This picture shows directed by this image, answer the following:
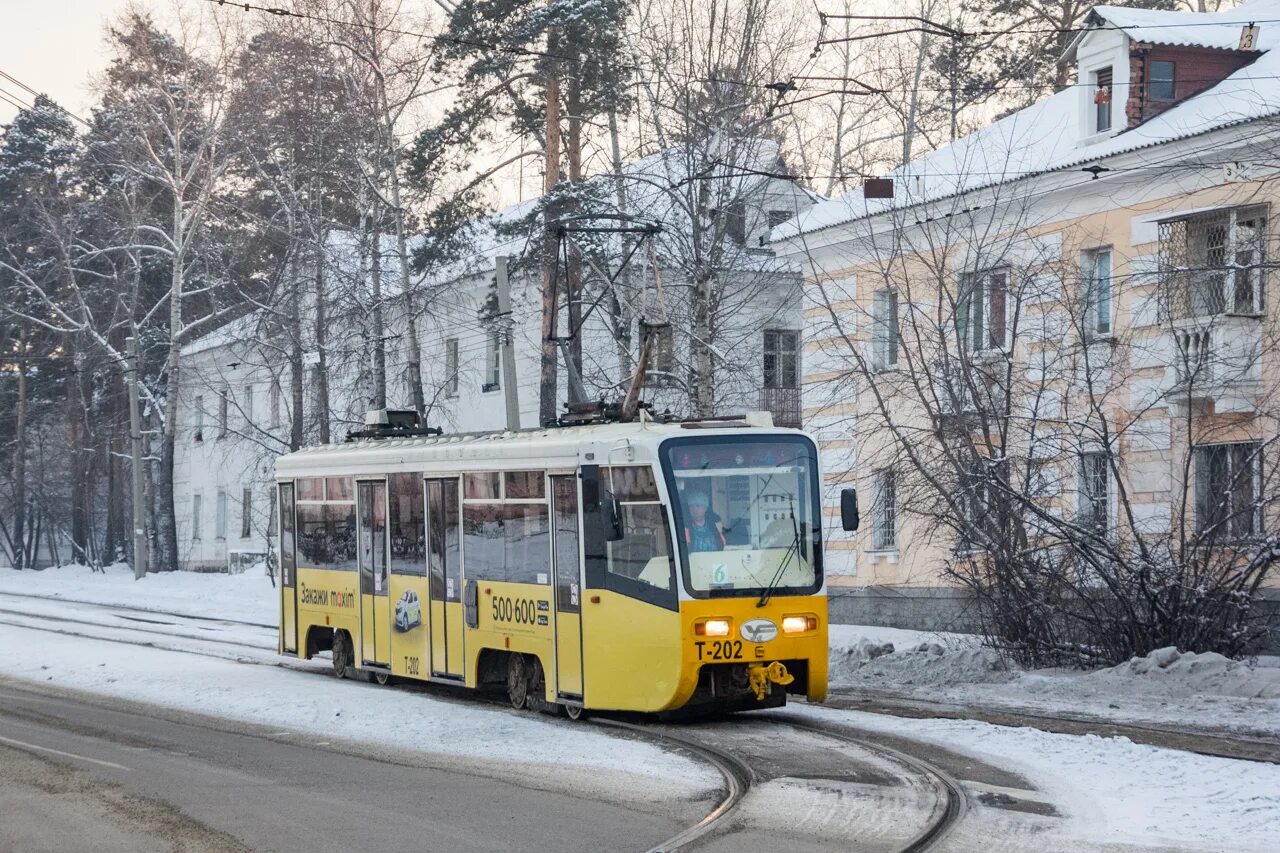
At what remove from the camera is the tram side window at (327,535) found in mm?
19594

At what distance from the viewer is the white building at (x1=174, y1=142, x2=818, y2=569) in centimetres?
2750

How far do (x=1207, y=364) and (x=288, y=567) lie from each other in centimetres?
1162

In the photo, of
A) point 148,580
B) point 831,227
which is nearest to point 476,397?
point 148,580

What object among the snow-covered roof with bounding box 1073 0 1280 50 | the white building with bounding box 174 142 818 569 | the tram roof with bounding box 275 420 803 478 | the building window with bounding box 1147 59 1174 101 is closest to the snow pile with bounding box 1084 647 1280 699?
the tram roof with bounding box 275 420 803 478

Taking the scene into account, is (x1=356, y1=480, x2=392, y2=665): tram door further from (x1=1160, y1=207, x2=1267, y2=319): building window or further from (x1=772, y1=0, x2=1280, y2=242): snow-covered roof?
(x1=1160, y1=207, x2=1267, y2=319): building window

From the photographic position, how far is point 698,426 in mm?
14938

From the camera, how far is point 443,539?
57.3 ft

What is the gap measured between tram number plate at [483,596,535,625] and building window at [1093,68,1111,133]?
14232 mm

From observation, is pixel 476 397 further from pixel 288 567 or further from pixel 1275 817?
pixel 1275 817

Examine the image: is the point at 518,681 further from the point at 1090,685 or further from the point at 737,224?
the point at 737,224

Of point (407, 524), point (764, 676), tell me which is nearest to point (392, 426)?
point (407, 524)

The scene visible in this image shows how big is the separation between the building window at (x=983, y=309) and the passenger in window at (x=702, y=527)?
6277 mm

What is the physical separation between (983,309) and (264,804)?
16.4m

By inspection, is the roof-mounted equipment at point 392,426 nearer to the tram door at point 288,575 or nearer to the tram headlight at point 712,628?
the tram door at point 288,575
